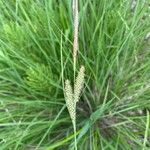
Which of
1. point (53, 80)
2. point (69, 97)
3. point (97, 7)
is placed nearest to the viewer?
point (69, 97)

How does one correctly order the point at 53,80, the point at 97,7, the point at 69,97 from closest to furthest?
the point at 69,97 < the point at 53,80 < the point at 97,7

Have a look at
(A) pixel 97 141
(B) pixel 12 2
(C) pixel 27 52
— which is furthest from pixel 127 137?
(B) pixel 12 2

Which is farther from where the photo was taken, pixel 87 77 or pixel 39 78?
pixel 87 77

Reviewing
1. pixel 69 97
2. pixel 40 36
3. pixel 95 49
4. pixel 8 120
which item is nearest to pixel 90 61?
pixel 95 49

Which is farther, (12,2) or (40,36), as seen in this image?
(12,2)

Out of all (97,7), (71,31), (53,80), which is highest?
(97,7)

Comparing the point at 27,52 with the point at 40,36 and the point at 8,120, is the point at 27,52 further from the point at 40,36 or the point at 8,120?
the point at 8,120

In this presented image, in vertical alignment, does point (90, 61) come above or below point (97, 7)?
below
